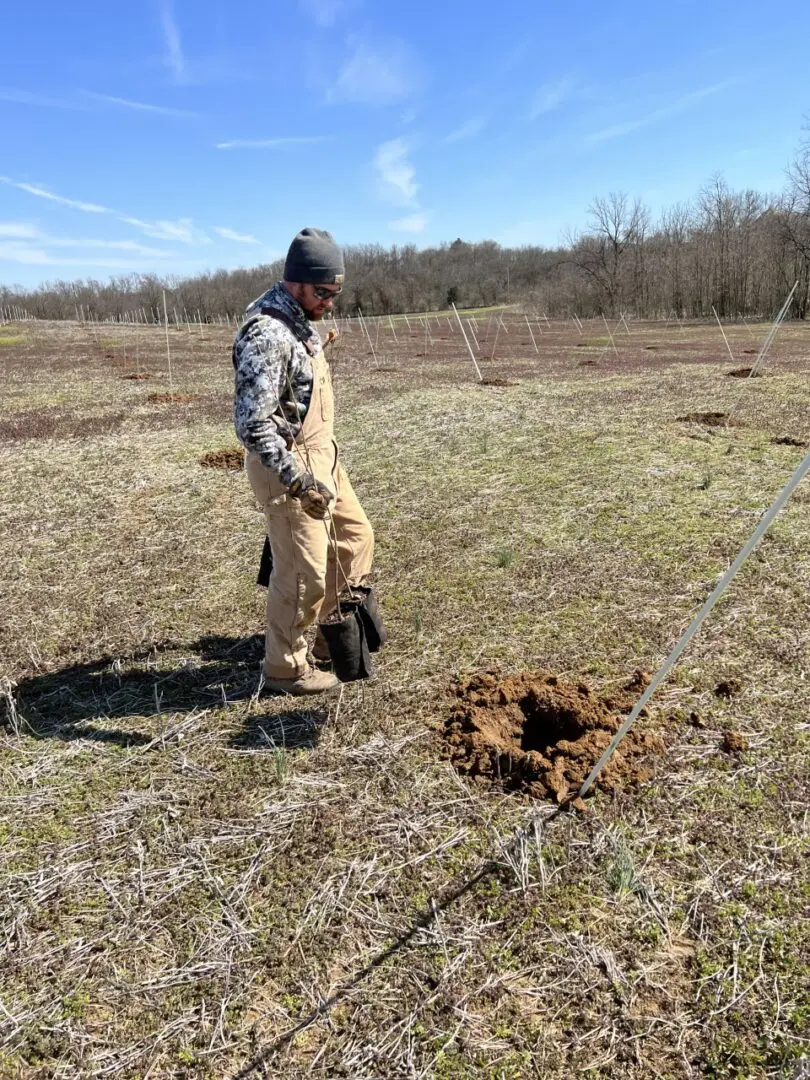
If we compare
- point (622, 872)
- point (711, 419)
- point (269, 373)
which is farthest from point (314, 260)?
point (711, 419)

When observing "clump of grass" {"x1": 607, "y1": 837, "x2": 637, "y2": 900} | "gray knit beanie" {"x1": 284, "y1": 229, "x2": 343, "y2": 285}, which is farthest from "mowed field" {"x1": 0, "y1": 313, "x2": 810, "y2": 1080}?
"gray knit beanie" {"x1": 284, "y1": 229, "x2": 343, "y2": 285}

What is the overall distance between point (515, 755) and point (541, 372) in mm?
15835

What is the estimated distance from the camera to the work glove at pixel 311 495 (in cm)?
303

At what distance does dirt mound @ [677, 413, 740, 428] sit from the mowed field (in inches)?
129

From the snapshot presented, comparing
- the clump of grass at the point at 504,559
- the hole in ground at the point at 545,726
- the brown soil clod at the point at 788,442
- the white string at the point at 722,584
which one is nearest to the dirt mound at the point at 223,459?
the clump of grass at the point at 504,559

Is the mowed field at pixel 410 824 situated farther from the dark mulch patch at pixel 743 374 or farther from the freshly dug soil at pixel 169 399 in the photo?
the dark mulch patch at pixel 743 374

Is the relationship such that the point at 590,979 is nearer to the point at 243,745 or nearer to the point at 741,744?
the point at 741,744

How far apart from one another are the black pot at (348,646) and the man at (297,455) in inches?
5.1

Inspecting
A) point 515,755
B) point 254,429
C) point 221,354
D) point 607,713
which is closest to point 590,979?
point 515,755

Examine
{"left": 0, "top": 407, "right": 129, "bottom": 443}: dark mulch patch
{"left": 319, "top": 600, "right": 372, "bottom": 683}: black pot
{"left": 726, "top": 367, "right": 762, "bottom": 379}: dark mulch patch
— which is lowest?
{"left": 319, "top": 600, "right": 372, "bottom": 683}: black pot

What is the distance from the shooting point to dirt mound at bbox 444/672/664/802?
2.85 m

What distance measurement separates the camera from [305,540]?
3.21m

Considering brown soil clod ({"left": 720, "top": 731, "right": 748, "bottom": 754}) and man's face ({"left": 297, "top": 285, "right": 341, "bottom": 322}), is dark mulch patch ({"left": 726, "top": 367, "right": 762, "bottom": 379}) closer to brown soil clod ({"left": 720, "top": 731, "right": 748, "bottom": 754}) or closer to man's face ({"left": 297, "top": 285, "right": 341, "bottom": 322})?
brown soil clod ({"left": 720, "top": 731, "right": 748, "bottom": 754})

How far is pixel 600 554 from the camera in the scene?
528cm
